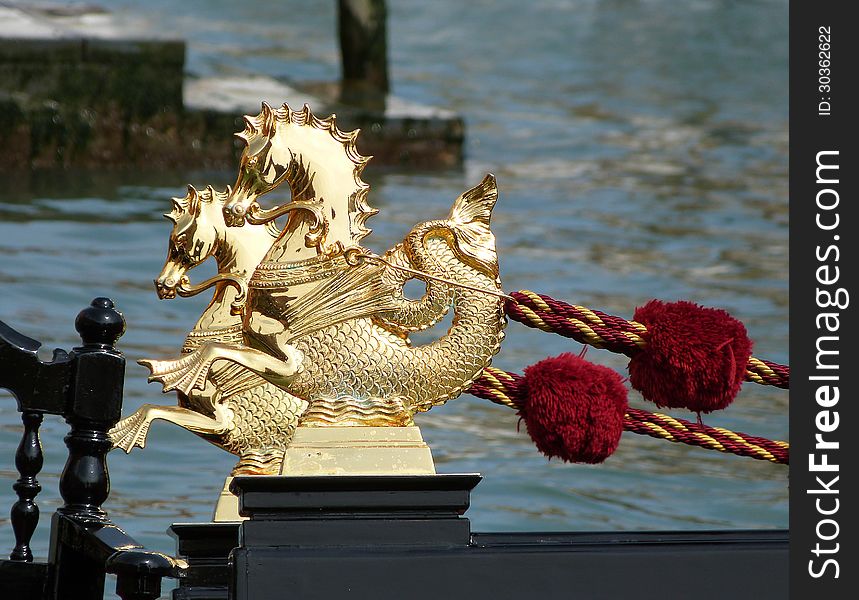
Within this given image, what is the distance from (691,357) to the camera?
73.9 inches

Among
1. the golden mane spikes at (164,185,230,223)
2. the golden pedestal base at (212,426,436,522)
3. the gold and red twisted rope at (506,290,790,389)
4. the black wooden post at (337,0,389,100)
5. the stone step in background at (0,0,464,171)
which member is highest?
the black wooden post at (337,0,389,100)

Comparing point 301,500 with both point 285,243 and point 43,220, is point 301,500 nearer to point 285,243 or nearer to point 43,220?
point 285,243

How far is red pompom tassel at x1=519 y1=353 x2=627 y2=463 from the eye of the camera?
1.85 metres

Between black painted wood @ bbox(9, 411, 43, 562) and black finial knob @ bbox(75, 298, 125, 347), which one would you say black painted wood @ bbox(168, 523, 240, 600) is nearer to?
black painted wood @ bbox(9, 411, 43, 562)

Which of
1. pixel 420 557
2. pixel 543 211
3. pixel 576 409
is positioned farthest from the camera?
pixel 543 211

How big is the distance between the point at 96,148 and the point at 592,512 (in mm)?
4381

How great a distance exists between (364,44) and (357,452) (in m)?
7.21

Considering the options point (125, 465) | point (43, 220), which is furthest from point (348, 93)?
point (125, 465)

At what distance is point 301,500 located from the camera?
1626 millimetres

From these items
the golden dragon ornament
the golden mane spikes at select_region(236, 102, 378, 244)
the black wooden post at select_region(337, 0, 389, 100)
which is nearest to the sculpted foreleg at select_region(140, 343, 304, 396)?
the golden dragon ornament

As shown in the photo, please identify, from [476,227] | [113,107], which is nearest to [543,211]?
[113,107]

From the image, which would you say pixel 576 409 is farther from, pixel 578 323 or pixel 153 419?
pixel 153 419

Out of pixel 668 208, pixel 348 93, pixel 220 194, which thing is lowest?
pixel 220 194

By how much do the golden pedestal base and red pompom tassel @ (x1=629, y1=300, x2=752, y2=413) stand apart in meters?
0.35
